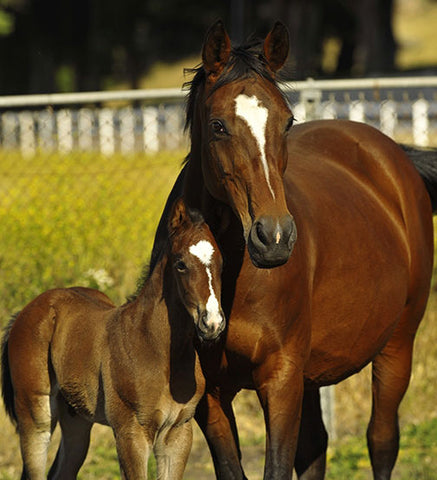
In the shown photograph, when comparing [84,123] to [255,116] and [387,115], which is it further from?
[255,116]

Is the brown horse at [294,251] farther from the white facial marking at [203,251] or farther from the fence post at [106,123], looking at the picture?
the fence post at [106,123]

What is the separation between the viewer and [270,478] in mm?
4145

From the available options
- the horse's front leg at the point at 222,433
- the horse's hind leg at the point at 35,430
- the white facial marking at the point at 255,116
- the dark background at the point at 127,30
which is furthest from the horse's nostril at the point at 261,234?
the dark background at the point at 127,30

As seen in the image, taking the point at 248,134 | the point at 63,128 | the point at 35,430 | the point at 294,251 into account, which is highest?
the point at 248,134

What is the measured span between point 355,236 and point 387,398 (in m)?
1.06

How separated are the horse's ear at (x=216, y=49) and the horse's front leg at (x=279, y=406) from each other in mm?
1174

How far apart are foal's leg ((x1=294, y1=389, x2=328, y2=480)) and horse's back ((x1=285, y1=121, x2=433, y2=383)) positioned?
0.55m

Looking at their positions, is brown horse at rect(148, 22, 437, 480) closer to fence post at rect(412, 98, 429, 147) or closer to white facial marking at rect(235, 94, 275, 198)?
white facial marking at rect(235, 94, 275, 198)

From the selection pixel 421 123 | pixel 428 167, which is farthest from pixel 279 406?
pixel 421 123

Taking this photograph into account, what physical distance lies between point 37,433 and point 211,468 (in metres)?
2.11

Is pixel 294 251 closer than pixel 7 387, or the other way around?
pixel 294 251

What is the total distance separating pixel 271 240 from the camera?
3.40 metres

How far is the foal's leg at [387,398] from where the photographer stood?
5.43 meters

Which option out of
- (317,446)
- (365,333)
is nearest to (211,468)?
(317,446)
